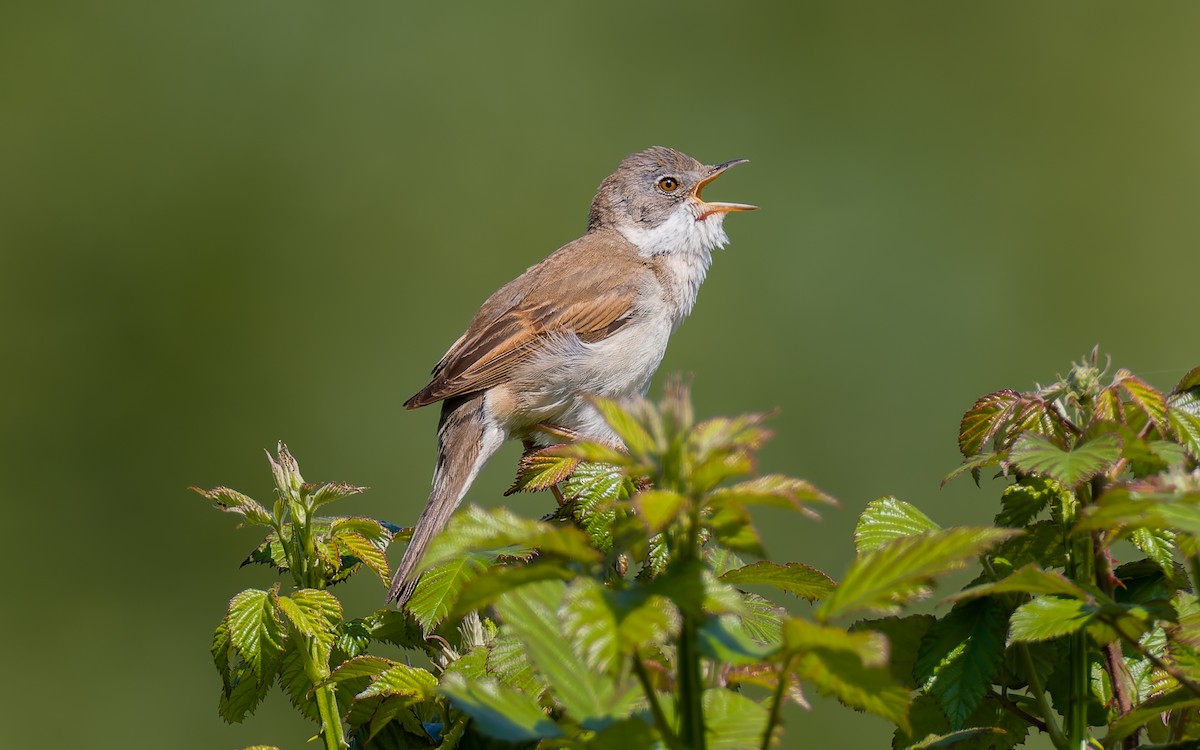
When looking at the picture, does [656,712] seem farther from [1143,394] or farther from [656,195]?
[656,195]

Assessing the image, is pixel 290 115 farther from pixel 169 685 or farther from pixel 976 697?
pixel 976 697

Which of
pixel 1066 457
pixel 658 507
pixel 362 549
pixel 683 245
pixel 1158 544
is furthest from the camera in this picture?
pixel 683 245

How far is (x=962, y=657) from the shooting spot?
5.03ft

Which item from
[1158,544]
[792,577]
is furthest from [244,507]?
[1158,544]

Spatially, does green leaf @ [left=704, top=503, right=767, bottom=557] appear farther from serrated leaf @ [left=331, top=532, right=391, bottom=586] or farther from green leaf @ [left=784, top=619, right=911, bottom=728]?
serrated leaf @ [left=331, top=532, right=391, bottom=586]

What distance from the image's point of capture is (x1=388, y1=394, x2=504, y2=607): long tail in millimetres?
4203

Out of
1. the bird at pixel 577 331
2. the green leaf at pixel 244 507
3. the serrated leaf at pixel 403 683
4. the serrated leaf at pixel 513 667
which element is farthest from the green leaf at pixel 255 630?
the bird at pixel 577 331

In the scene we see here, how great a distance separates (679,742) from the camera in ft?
3.33

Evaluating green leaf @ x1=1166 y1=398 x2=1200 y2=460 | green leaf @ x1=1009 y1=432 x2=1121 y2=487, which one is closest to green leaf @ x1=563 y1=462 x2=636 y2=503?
green leaf @ x1=1009 y1=432 x2=1121 y2=487

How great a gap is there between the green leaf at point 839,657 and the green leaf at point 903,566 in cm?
3

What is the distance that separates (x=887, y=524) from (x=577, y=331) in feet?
10.5

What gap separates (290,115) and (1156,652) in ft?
28.5

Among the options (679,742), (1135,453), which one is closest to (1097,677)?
(1135,453)

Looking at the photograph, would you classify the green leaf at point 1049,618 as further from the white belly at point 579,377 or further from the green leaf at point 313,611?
the white belly at point 579,377
